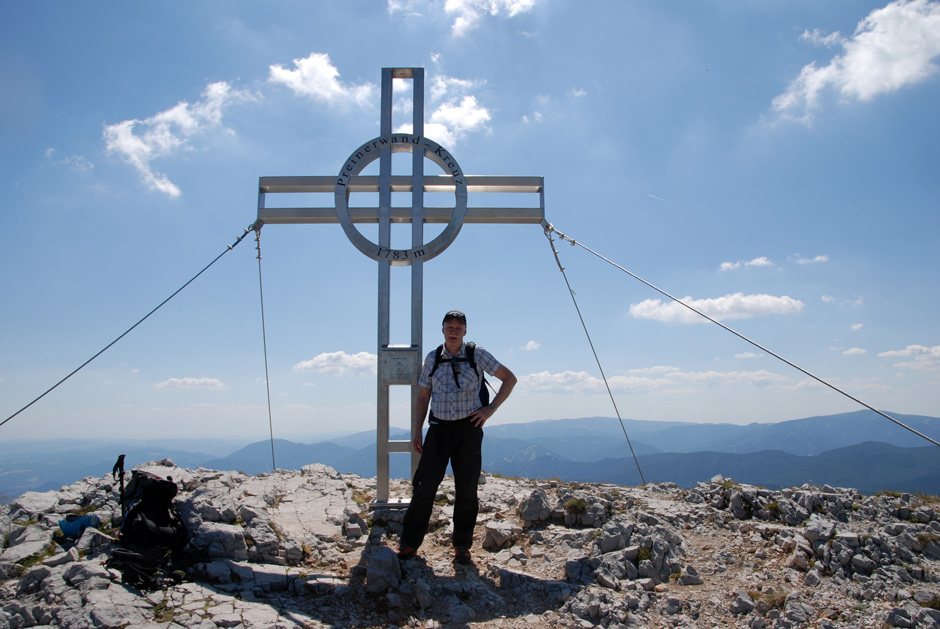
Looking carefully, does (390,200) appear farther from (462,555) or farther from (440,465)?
(462,555)

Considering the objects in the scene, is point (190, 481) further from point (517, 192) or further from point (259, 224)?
point (517, 192)

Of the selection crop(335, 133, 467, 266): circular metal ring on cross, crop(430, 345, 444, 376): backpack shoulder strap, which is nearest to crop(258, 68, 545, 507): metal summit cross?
crop(335, 133, 467, 266): circular metal ring on cross

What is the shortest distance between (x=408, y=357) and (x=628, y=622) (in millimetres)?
4163

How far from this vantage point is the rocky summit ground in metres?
4.22

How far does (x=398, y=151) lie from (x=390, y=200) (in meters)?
0.92

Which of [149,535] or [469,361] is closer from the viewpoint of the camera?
[149,535]

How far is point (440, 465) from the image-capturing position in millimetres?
5504

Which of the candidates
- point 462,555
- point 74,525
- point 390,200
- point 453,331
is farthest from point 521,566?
point 390,200

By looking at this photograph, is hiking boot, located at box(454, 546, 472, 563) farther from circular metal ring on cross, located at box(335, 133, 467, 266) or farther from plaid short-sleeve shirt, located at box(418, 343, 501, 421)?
circular metal ring on cross, located at box(335, 133, 467, 266)

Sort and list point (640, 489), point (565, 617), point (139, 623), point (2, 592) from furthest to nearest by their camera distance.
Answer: point (640, 489), point (565, 617), point (2, 592), point (139, 623)

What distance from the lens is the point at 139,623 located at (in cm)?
384

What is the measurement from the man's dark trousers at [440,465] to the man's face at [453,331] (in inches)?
Answer: 37.0

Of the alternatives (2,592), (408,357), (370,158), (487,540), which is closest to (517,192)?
(370,158)

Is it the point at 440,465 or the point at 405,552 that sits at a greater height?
the point at 440,465
